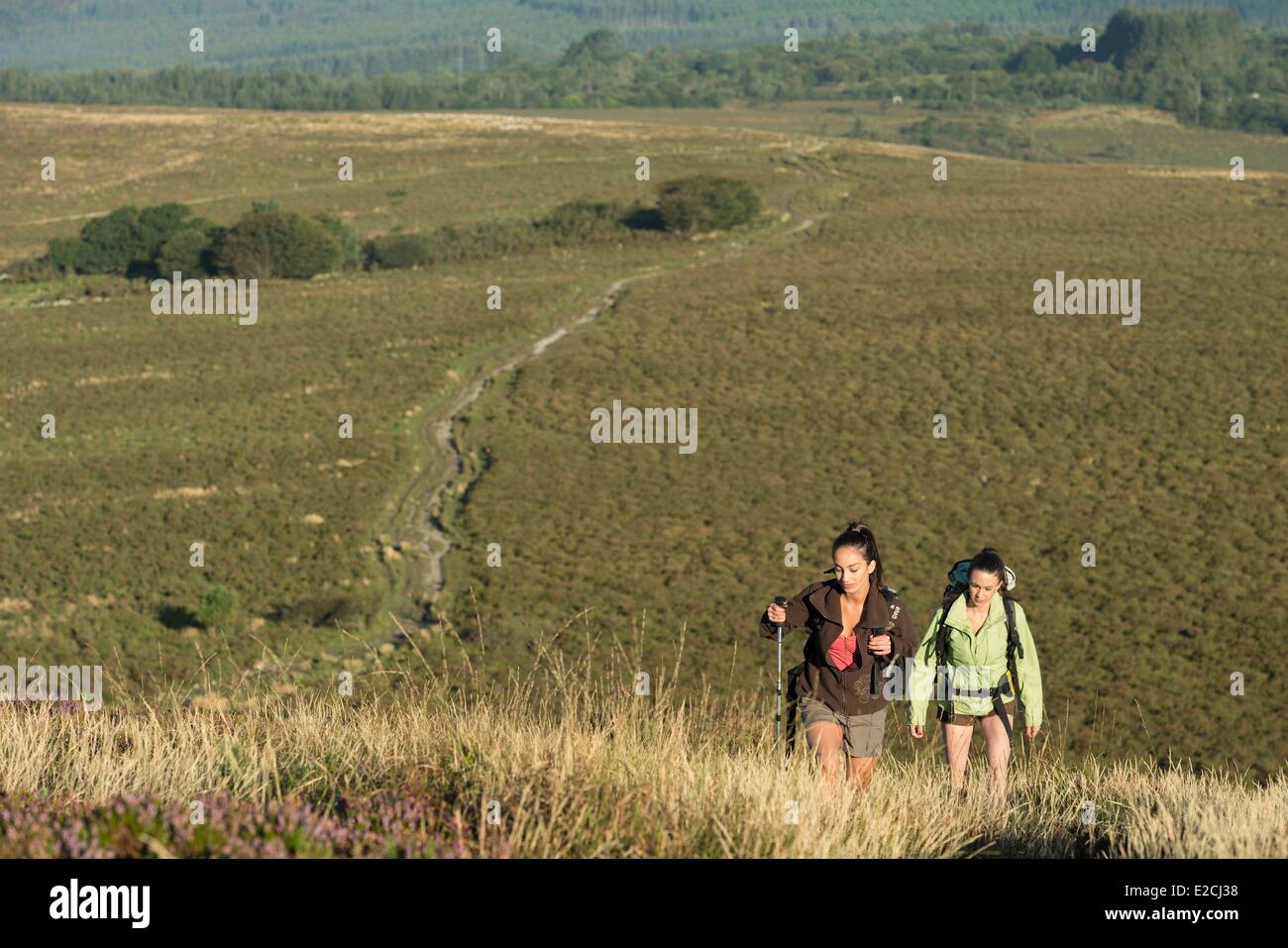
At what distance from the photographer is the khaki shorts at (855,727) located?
6.42m

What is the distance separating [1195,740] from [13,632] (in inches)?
711

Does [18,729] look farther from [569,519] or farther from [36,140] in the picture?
[36,140]

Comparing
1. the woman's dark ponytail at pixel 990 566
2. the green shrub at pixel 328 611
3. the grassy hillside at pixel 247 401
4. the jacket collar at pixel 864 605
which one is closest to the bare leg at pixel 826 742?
the jacket collar at pixel 864 605

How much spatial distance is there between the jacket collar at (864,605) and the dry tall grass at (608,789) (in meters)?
0.68

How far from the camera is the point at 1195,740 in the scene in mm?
18172

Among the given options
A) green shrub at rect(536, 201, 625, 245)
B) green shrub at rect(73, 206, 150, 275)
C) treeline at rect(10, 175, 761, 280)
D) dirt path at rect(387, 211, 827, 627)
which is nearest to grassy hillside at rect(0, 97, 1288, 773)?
dirt path at rect(387, 211, 827, 627)

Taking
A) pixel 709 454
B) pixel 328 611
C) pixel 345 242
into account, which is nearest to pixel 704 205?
pixel 345 242

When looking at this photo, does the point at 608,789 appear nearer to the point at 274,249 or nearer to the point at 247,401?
the point at 247,401

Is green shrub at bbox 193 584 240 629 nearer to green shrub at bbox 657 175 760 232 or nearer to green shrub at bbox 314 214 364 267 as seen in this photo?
green shrub at bbox 314 214 364 267

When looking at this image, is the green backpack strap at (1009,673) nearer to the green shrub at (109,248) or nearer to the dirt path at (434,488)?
the dirt path at (434,488)

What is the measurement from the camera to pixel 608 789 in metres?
4.59

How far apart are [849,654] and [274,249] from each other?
179 ft

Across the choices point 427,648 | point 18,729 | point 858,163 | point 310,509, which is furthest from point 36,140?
point 18,729

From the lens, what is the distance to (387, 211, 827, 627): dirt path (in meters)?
25.9
